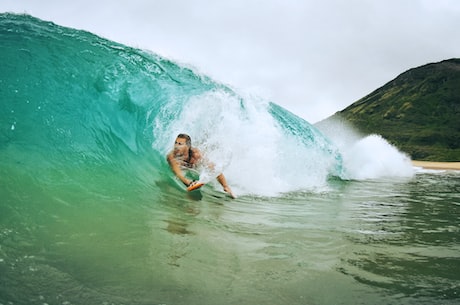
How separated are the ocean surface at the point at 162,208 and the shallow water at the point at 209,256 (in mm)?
17

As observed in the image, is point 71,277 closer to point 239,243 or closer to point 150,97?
point 239,243

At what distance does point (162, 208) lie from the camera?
5.17 m

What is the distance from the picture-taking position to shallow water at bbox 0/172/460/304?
8.12 feet

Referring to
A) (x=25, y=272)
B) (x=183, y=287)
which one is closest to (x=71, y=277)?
Answer: (x=25, y=272)

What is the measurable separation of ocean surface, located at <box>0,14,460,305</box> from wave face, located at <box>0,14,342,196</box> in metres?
0.04

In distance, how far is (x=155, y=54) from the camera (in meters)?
11.1

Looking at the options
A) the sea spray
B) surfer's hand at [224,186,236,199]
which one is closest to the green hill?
the sea spray

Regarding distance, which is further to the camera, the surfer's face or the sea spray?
the sea spray

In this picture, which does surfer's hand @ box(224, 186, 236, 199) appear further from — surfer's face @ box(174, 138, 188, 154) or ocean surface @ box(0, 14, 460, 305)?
surfer's face @ box(174, 138, 188, 154)

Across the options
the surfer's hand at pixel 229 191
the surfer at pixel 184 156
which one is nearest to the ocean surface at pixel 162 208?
the surfer's hand at pixel 229 191

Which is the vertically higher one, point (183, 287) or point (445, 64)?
point (445, 64)

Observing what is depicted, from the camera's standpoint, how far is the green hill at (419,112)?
100312mm

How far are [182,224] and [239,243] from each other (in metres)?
0.90

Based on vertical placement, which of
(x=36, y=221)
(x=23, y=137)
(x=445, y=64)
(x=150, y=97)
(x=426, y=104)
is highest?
(x=445, y=64)
